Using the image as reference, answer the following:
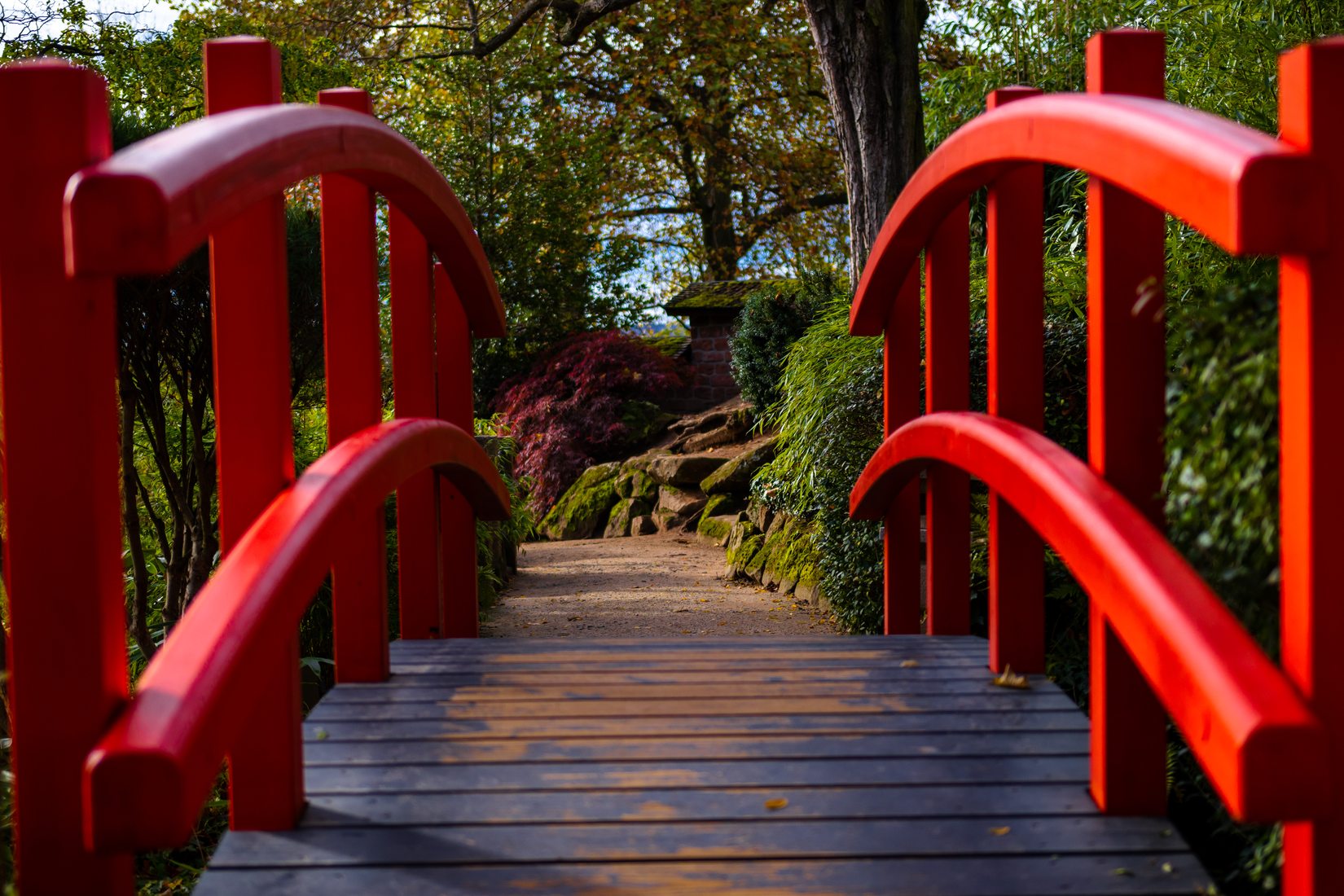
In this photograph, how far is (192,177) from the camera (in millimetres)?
1244

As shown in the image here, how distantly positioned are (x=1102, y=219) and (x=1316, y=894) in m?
1.00

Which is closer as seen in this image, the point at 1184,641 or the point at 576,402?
the point at 1184,641

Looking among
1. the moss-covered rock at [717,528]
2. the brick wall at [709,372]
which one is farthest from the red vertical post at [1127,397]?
Answer: the brick wall at [709,372]

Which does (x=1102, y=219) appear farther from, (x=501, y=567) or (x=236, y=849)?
(x=501, y=567)

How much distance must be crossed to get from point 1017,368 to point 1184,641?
114 cm

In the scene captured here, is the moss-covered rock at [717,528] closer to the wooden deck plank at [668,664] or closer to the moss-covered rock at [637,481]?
the moss-covered rock at [637,481]

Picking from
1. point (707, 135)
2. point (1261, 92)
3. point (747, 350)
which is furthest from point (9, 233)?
point (707, 135)

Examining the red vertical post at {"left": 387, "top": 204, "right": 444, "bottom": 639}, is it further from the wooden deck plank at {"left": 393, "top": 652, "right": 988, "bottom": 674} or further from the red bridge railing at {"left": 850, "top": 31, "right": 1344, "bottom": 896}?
the red bridge railing at {"left": 850, "top": 31, "right": 1344, "bottom": 896}

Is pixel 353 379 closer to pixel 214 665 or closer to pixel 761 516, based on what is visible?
pixel 214 665

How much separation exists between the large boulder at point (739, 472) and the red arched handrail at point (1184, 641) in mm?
7755

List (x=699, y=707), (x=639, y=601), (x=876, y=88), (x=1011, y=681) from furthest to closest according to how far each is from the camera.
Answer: (x=639, y=601) < (x=876, y=88) < (x=1011, y=681) < (x=699, y=707)

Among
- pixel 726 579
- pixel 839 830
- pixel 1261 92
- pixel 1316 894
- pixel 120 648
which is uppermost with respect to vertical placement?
pixel 1261 92

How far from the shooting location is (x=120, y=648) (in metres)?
1.34

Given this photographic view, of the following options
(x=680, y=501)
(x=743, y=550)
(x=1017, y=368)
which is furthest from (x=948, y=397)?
(x=680, y=501)
